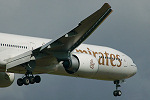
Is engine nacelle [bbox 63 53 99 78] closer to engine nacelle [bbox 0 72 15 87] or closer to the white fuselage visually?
the white fuselage

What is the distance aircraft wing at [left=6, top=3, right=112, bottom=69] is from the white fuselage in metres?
1.09

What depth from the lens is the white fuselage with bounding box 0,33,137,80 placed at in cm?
3338

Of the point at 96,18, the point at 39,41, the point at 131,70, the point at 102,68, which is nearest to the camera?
the point at 96,18

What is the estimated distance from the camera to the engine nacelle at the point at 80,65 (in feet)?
109

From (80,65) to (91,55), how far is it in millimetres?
2051

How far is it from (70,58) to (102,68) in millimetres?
5724

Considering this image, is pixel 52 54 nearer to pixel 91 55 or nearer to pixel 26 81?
pixel 26 81

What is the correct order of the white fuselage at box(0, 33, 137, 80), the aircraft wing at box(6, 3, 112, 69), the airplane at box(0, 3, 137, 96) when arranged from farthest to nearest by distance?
1. the white fuselage at box(0, 33, 137, 80)
2. the airplane at box(0, 3, 137, 96)
3. the aircraft wing at box(6, 3, 112, 69)

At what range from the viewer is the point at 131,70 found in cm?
4100

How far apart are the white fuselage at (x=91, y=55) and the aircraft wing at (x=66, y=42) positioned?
109 centimetres

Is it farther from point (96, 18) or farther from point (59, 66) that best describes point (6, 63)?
point (96, 18)

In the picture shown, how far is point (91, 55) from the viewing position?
A: 35.0 m

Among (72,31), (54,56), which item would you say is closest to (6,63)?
(54,56)

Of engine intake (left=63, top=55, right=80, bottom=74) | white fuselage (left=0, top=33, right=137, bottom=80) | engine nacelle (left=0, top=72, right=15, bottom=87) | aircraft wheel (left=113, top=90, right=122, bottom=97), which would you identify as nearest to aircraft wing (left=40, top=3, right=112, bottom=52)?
engine intake (left=63, top=55, right=80, bottom=74)
